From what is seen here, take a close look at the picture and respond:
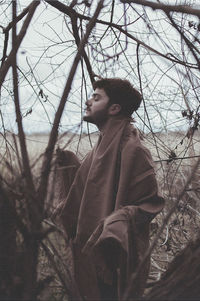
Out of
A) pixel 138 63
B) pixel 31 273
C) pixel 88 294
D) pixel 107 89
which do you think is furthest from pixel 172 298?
pixel 138 63

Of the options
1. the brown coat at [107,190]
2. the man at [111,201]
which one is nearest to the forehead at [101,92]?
the man at [111,201]

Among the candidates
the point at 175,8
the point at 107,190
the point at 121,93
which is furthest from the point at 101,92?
the point at 175,8

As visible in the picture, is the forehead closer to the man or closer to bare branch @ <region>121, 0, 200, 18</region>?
the man

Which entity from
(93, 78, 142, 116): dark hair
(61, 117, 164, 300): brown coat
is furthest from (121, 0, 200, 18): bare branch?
(61, 117, 164, 300): brown coat

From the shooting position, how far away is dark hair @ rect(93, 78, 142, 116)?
2502mm

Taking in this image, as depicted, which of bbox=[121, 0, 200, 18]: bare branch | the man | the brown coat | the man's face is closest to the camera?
bbox=[121, 0, 200, 18]: bare branch

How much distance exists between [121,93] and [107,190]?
2.22ft

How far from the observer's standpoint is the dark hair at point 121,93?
250 centimetres

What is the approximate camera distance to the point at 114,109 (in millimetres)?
2463

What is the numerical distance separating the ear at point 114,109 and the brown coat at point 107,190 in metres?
0.04

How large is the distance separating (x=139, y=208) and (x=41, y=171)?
0.77 meters

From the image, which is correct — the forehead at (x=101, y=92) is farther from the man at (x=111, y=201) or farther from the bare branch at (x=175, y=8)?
the bare branch at (x=175, y=8)

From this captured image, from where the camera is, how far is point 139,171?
7.23ft

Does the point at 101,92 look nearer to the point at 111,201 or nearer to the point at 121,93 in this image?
the point at 121,93
